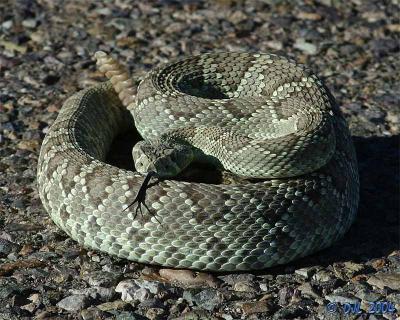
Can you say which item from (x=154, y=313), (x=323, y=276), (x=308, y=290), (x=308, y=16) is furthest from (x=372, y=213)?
(x=308, y=16)

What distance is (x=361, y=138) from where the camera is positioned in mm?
9242

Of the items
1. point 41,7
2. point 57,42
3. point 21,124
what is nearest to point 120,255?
point 21,124

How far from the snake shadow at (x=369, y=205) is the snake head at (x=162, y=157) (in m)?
0.23

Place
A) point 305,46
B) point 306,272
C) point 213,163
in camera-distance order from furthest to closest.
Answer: point 305,46
point 213,163
point 306,272

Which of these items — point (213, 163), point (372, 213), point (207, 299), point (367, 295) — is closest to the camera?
point (207, 299)

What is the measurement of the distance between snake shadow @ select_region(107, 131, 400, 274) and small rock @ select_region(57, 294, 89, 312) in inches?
54.9

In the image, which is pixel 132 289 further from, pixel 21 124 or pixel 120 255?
pixel 21 124

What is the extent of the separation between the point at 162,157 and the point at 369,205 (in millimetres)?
2122

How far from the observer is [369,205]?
802 cm

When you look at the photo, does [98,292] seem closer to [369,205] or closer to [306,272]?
[306,272]

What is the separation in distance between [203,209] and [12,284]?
5.09 feet

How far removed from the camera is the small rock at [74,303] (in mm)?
6312

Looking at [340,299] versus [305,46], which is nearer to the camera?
[340,299]

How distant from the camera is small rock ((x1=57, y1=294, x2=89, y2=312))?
20.7ft
